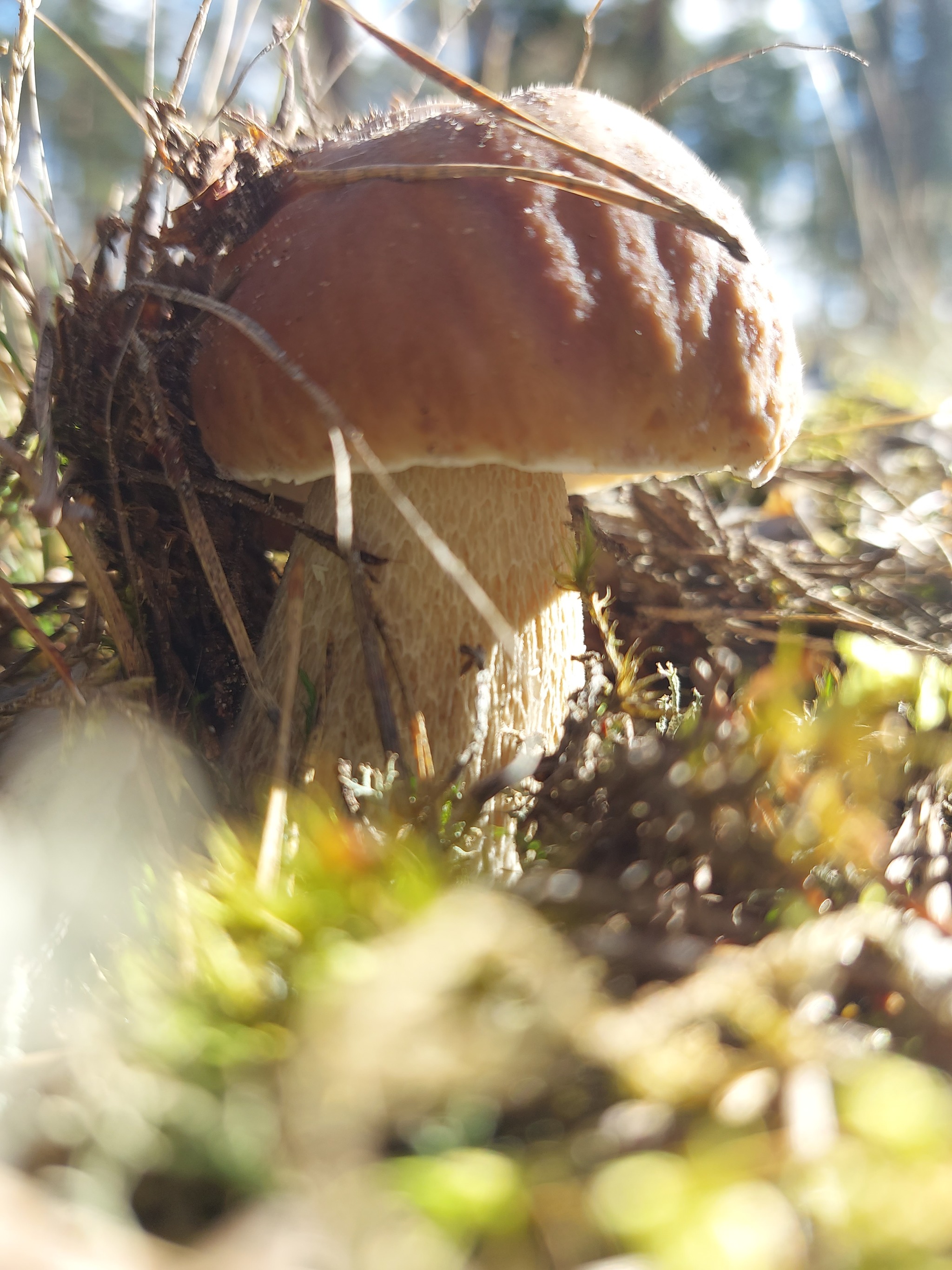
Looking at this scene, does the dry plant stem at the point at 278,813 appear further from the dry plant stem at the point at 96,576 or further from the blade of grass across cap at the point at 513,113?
the blade of grass across cap at the point at 513,113

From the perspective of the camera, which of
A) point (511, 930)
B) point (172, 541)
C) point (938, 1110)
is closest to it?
point (938, 1110)

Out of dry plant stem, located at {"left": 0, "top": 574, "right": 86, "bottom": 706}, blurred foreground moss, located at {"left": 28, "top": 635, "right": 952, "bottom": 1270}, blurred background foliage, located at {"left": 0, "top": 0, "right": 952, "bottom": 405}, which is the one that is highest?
blurred background foliage, located at {"left": 0, "top": 0, "right": 952, "bottom": 405}

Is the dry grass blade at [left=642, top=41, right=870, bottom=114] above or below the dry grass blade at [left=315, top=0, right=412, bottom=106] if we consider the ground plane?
below

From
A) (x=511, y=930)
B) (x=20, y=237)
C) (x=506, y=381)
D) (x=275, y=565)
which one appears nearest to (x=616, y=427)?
(x=506, y=381)

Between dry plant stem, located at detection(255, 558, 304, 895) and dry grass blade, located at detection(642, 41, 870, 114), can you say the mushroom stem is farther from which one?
dry grass blade, located at detection(642, 41, 870, 114)

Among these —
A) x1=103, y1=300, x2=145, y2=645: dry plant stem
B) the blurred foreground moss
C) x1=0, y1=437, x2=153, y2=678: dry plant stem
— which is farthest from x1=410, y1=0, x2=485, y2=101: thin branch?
the blurred foreground moss

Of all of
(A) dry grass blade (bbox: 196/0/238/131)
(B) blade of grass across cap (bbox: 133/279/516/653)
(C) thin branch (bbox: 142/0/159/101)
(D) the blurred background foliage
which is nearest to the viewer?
(B) blade of grass across cap (bbox: 133/279/516/653)

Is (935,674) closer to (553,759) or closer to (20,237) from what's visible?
(553,759)
